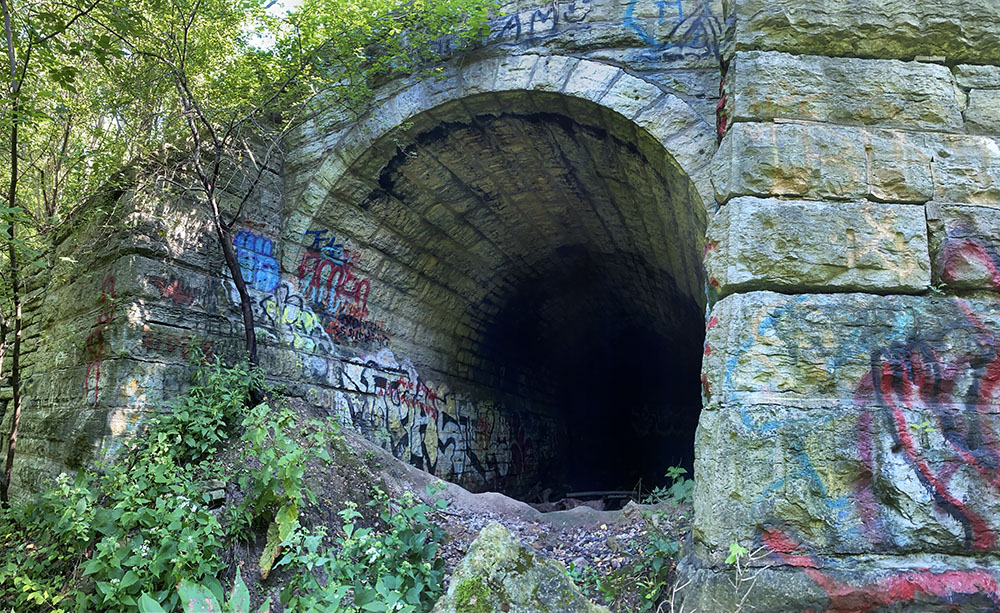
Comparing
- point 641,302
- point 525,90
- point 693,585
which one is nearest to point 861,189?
point 693,585

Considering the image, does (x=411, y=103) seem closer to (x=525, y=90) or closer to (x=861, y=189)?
(x=525, y=90)

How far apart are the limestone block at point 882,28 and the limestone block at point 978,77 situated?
0.14 feet

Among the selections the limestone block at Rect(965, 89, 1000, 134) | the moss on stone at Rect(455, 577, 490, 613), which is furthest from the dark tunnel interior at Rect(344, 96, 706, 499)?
the moss on stone at Rect(455, 577, 490, 613)

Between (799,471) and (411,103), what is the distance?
4.36m

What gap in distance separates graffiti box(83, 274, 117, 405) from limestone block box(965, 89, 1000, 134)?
555cm

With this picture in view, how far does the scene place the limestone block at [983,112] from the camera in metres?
2.76

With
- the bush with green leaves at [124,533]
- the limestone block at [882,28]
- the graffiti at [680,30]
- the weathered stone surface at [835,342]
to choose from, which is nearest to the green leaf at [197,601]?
the bush with green leaves at [124,533]

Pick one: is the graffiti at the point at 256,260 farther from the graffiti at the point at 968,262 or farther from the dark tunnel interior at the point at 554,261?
the graffiti at the point at 968,262

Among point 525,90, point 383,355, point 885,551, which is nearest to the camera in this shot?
point 885,551

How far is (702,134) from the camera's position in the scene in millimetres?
4395

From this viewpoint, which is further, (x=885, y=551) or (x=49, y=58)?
(x=49, y=58)

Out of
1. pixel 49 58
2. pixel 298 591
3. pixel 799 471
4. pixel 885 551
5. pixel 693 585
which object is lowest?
pixel 298 591

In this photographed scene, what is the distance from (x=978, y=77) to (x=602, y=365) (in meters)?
9.18

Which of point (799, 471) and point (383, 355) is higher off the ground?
point (383, 355)
